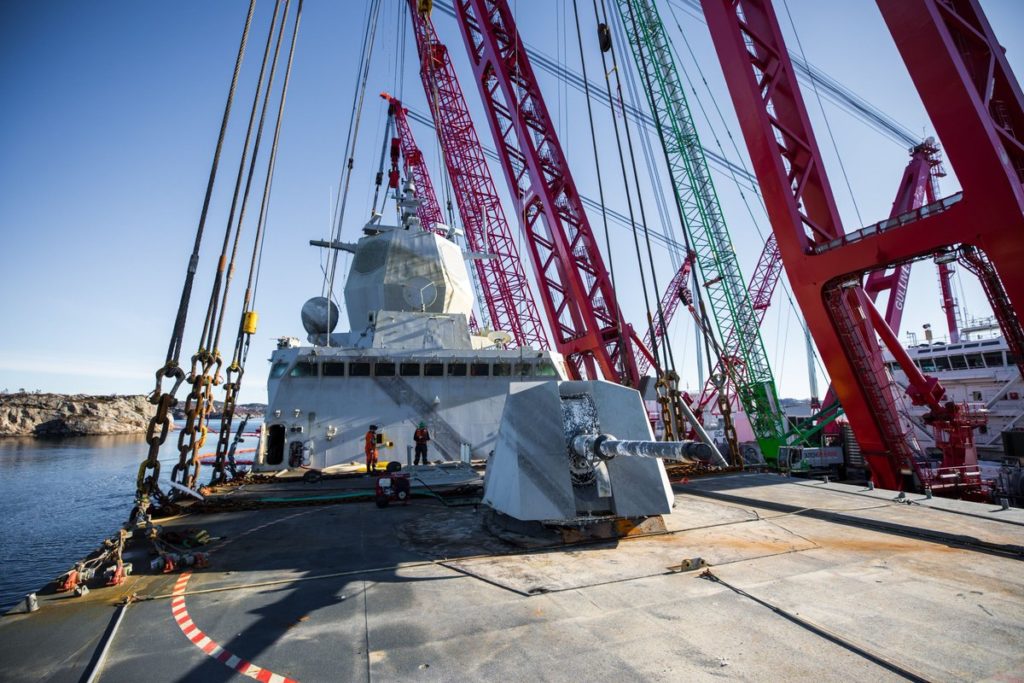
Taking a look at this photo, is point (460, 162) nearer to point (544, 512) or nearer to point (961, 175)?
point (961, 175)

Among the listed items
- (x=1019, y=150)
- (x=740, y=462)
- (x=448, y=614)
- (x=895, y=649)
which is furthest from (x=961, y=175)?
(x=448, y=614)

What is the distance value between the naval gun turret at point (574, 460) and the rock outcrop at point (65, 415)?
71294mm

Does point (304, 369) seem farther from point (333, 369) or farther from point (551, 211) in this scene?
point (551, 211)

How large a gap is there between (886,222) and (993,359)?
1087 inches

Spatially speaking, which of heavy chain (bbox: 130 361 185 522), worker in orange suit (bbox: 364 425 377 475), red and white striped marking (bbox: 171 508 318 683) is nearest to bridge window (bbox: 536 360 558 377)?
worker in orange suit (bbox: 364 425 377 475)

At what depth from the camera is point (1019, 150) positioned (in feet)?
27.3

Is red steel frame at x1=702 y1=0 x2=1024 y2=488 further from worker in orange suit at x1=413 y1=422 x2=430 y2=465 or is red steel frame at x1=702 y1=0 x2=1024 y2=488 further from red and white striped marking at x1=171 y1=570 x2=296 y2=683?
red and white striped marking at x1=171 y1=570 x2=296 y2=683

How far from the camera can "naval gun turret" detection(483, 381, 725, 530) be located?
466 cm

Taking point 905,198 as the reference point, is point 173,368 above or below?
below

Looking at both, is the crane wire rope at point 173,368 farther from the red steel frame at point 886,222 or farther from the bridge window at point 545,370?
the red steel frame at point 886,222

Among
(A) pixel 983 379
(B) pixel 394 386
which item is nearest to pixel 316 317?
(B) pixel 394 386

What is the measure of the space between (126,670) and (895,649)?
404 cm

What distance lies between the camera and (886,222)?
9.19 meters

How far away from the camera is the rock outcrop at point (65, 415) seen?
2066 inches
